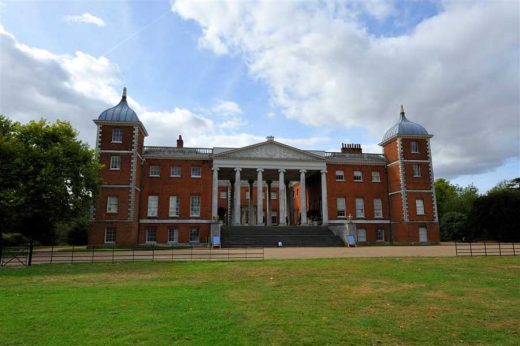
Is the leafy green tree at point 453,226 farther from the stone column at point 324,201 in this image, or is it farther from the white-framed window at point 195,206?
the white-framed window at point 195,206

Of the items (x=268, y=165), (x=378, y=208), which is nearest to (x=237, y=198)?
(x=268, y=165)

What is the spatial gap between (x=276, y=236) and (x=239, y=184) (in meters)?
8.81

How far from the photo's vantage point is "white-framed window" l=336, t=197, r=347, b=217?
4638 cm

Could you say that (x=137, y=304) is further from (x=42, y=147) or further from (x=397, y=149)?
(x=397, y=149)

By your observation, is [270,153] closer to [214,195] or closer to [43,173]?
[214,195]

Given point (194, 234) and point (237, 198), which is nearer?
point (194, 234)

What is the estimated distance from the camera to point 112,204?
3756 cm

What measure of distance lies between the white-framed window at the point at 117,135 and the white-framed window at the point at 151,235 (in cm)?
1036

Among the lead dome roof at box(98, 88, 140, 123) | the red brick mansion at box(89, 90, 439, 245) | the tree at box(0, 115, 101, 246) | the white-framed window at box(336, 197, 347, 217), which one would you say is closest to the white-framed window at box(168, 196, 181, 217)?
the red brick mansion at box(89, 90, 439, 245)

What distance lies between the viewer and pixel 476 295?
1186cm

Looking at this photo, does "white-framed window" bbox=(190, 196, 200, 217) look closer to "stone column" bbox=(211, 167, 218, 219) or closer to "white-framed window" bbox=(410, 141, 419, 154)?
"stone column" bbox=(211, 167, 218, 219)

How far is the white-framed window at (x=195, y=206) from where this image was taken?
4275cm

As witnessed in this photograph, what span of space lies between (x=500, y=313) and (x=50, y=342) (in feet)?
35.0

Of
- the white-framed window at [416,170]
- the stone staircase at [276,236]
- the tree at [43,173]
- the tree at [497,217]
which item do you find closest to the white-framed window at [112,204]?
the tree at [43,173]
